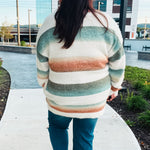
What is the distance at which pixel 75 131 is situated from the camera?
1.60 metres

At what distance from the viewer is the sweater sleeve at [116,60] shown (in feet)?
4.68

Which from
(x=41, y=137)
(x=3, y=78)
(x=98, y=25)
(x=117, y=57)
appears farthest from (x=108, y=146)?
(x=3, y=78)

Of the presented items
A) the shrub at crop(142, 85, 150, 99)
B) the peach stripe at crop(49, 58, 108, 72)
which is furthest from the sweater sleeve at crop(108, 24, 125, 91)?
the shrub at crop(142, 85, 150, 99)

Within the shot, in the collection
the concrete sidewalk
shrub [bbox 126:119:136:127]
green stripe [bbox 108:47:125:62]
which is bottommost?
shrub [bbox 126:119:136:127]

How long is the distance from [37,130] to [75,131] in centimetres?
135

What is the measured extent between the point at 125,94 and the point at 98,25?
3.43 m

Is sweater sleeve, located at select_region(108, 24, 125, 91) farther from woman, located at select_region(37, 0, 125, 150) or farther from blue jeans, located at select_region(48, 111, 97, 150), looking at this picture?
blue jeans, located at select_region(48, 111, 97, 150)

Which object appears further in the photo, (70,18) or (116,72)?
(116,72)

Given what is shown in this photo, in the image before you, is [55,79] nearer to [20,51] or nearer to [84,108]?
[84,108]

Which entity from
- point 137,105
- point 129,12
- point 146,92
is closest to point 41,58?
point 137,105

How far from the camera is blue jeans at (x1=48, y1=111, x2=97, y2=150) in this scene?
155 cm

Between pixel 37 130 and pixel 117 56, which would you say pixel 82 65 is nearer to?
pixel 117 56

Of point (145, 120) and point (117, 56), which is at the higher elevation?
point (117, 56)

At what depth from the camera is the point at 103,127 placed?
2930 millimetres
